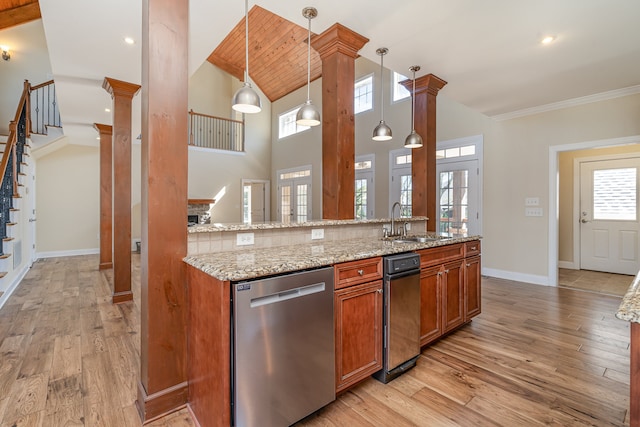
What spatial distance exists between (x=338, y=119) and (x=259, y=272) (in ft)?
5.94

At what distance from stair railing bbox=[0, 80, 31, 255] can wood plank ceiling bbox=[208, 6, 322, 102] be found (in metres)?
3.63

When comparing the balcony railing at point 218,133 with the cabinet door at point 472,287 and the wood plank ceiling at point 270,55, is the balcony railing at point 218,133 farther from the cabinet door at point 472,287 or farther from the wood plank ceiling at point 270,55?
the cabinet door at point 472,287

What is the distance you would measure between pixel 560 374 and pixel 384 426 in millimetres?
1466

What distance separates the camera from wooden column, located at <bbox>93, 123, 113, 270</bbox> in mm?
5543

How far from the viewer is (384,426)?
1691 mm

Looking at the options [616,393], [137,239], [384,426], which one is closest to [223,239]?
[384,426]

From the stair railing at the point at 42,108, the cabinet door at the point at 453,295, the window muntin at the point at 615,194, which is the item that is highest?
the stair railing at the point at 42,108

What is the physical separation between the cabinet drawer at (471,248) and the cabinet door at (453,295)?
15cm

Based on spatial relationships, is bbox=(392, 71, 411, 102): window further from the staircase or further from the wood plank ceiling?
the staircase

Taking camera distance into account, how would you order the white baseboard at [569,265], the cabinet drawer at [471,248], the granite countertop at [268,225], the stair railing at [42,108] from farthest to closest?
the stair railing at [42,108] → the white baseboard at [569,265] → the cabinet drawer at [471,248] → the granite countertop at [268,225]

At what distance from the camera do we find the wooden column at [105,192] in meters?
5.54

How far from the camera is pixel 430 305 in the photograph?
250 cm

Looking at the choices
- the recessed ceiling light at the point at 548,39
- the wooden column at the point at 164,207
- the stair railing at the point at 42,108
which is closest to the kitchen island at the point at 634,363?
the wooden column at the point at 164,207

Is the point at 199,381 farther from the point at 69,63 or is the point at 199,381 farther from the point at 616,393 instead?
the point at 69,63
